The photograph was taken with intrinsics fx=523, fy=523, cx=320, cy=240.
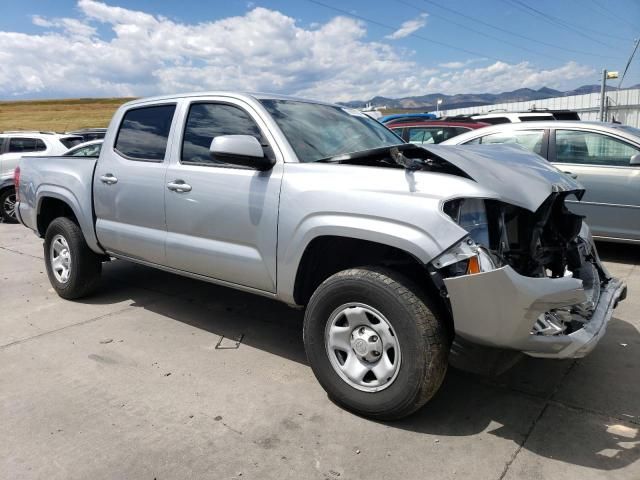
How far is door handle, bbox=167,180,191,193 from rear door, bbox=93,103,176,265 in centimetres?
11

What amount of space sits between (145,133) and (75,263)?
1528mm

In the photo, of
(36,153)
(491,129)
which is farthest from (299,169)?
(36,153)

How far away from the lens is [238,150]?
10.3ft

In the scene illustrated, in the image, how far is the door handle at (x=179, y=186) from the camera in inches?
147

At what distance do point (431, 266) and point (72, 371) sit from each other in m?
2.61

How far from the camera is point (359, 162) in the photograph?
319 cm

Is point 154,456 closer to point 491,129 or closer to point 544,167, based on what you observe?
point 544,167

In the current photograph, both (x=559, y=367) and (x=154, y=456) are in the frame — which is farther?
(x=559, y=367)

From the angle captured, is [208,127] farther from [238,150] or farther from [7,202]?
[7,202]

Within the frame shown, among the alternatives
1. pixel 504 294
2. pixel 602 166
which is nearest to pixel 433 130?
pixel 602 166

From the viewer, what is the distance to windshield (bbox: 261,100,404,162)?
348 cm

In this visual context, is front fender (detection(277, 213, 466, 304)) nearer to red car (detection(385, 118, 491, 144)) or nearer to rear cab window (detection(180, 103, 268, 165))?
rear cab window (detection(180, 103, 268, 165))

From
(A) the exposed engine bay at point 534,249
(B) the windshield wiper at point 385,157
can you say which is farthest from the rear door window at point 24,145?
(A) the exposed engine bay at point 534,249

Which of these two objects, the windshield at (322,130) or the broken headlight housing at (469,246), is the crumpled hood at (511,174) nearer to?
the broken headlight housing at (469,246)
